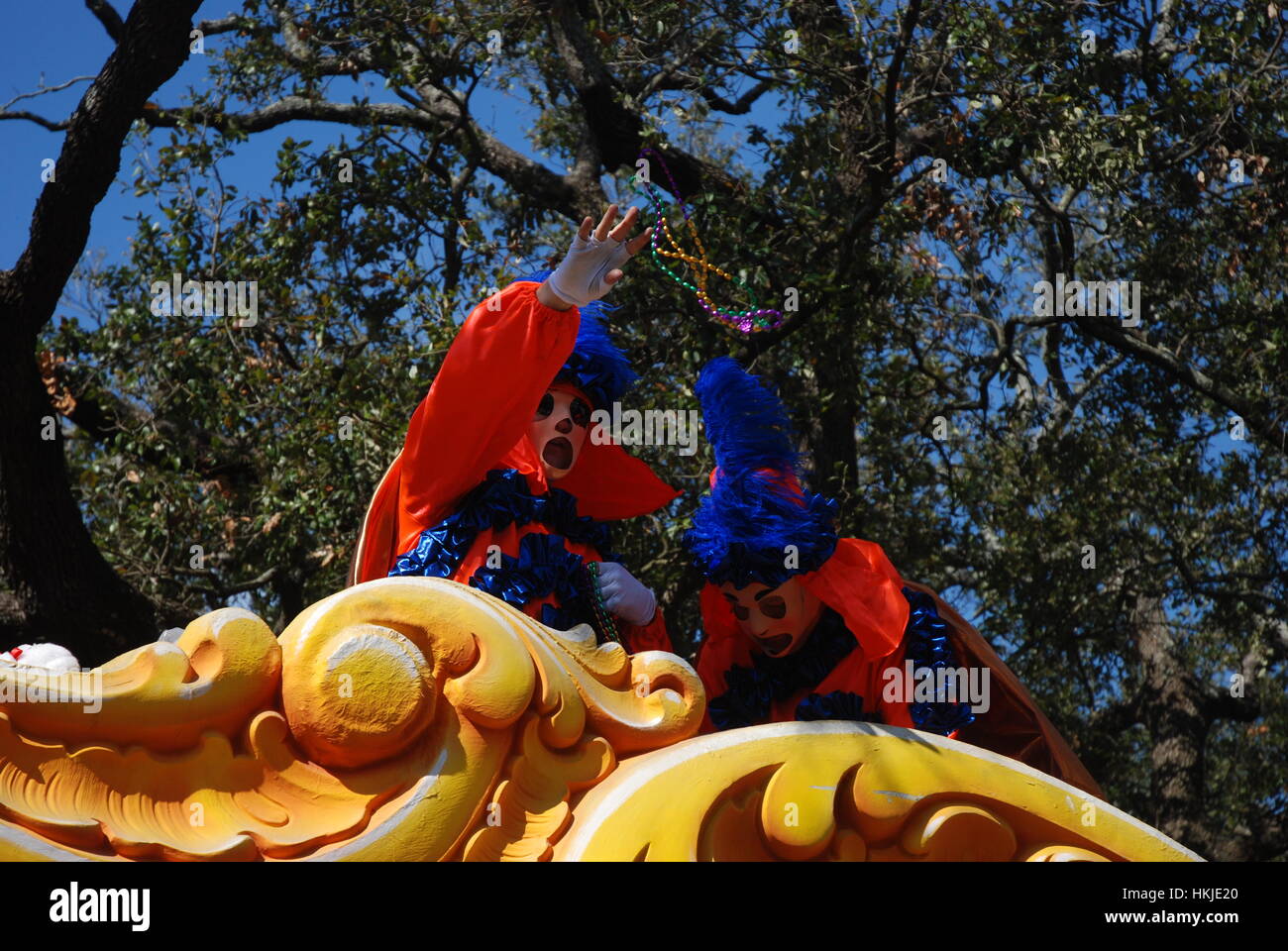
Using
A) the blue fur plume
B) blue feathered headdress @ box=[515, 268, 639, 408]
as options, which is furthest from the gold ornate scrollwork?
blue feathered headdress @ box=[515, 268, 639, 408]

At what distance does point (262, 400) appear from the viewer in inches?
229

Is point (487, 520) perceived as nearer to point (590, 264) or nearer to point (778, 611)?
point (590, 264)

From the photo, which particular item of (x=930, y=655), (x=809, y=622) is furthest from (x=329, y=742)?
(x=930, y=655)

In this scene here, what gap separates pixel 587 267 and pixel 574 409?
421 millimetres

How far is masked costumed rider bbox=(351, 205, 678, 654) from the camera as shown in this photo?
312 cm

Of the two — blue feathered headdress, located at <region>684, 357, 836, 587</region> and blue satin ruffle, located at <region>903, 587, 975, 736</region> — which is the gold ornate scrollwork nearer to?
blue satin ruffle, located at <region>903, 587, 975, 736</region>

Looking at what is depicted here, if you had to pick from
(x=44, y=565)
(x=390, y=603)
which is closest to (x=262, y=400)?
(x=44, y=565)

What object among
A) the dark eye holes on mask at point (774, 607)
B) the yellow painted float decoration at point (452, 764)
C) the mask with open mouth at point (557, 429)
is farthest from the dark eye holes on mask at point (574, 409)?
the yellow painted float decoration at point (452, 764)

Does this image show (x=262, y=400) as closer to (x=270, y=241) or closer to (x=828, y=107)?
(x=270, y=241)

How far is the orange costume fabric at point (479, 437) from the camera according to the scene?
10.3 ft

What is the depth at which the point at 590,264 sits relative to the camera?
3143 mm

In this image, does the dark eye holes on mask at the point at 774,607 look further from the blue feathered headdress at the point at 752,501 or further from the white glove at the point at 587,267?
the white glove at the point at 587,267

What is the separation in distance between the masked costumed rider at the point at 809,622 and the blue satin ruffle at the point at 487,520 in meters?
0.33
